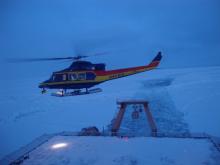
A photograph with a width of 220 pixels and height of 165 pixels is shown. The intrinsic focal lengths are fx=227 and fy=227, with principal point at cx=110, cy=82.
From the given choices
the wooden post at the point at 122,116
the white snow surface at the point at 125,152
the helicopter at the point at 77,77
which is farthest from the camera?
the helicopter at the point at 77,77

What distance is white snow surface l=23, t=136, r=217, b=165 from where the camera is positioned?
5.14m

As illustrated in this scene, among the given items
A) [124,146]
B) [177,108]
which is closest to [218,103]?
[177,108]

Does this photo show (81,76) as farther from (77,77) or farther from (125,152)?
(125,152)

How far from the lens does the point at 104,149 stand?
5984 mm

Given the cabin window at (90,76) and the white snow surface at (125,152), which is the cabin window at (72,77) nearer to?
the cabin window at (90,76)

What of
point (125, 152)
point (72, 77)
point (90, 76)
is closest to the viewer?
point (125, 152)

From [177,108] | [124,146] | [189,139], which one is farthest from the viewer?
[177,108]

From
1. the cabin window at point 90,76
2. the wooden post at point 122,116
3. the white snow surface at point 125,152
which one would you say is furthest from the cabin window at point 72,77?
the white snow surface at point 125,152

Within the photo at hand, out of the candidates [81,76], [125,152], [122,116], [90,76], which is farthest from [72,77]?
[125,152]

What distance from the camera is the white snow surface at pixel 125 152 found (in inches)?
203

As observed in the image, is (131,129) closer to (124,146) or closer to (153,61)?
(153,61)

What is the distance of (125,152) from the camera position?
570 cm

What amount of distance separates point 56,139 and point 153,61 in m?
7.37

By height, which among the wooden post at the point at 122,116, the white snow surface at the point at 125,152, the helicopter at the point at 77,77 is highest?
the helicopter at the point at 77,77
